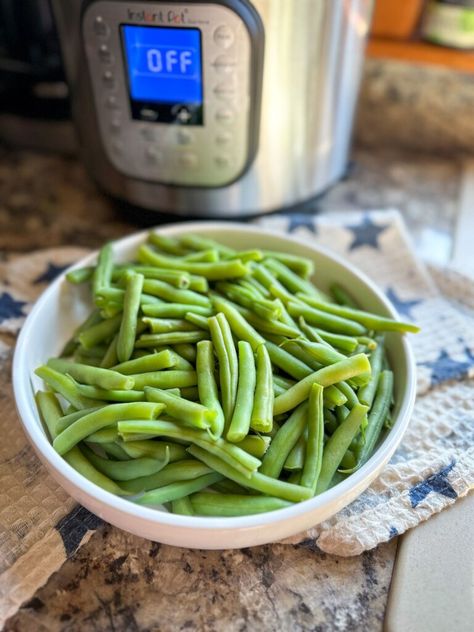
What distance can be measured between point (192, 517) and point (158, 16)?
1.87ft

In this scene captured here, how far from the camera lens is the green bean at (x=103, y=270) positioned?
0.74 meters

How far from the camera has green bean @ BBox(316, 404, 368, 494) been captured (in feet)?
1.89

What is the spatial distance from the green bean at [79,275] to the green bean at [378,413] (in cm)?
39

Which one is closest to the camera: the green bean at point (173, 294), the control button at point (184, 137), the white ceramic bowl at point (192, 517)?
the white ceramic bowl at point (192, 517)

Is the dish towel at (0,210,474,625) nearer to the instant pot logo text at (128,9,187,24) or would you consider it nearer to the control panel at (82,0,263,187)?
the control panel at (82,0,263,187)

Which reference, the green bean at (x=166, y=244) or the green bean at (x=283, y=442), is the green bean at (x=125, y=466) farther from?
the green bean at (x=166, y=244)

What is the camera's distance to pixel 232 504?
1.81 feet

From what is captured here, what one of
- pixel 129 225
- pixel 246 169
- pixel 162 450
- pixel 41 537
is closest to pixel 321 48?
pixel 246 169

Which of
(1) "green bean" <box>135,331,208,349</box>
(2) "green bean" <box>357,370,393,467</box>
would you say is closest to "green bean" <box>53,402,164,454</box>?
(1) "green bean" <box>135,331,208,349</box>

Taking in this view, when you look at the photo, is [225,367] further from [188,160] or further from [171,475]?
[188,160]

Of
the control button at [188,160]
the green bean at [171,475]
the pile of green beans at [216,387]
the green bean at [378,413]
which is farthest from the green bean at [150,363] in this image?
the control button at [188,160]

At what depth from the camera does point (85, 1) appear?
75 centimetres

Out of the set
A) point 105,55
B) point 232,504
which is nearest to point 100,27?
point 105,55

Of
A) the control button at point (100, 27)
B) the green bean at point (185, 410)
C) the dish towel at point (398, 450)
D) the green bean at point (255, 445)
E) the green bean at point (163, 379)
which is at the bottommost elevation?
the dish towel at point (398, 450)
